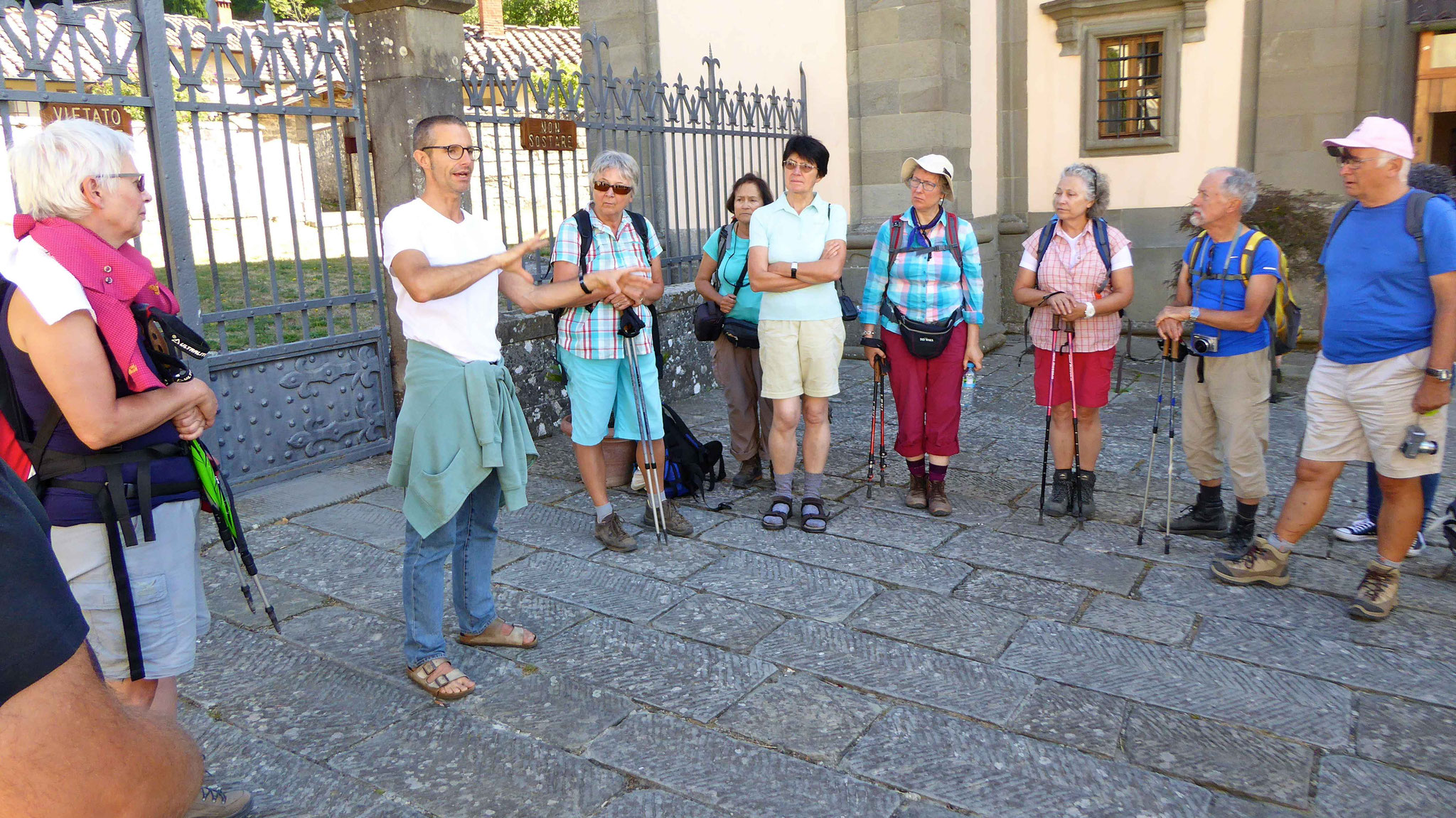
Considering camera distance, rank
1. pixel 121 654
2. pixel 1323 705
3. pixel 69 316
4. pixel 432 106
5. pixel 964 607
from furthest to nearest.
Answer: pixel 432 106 → pixel 964 607 → pixel 1323 705 → pixel 121 654 → pixel 69 316

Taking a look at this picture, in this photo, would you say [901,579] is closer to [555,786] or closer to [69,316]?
[555,786]

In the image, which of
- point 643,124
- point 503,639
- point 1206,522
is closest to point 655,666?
point 503,639

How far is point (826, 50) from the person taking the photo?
9.66 metres

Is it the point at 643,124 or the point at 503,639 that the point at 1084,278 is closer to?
the point at 503,639

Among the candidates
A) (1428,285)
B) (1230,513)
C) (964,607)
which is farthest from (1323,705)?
(1230,513)

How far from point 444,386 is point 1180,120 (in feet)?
29.7

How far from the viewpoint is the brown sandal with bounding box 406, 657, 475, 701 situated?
3.28 metres

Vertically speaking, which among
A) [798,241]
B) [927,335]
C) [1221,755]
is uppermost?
[798,241]

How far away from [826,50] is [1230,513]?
20.5 ft

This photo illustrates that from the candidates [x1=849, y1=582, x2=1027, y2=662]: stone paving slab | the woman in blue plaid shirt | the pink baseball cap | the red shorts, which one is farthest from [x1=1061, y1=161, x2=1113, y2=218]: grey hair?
[x1=849, y1=582, x2=1027, y2=662]: stone paving slab

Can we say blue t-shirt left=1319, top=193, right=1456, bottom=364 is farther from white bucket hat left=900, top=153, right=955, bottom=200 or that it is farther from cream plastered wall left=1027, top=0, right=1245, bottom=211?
cream plastered wall left=1027, top=0, right=1245, bottom=211

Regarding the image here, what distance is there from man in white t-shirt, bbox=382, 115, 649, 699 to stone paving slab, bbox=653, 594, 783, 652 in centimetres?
84

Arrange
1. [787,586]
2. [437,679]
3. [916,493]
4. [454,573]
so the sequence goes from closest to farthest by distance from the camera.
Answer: [437,679] → [454,573] → [787,586] → [916,493]

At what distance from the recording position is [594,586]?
13.9 ft
